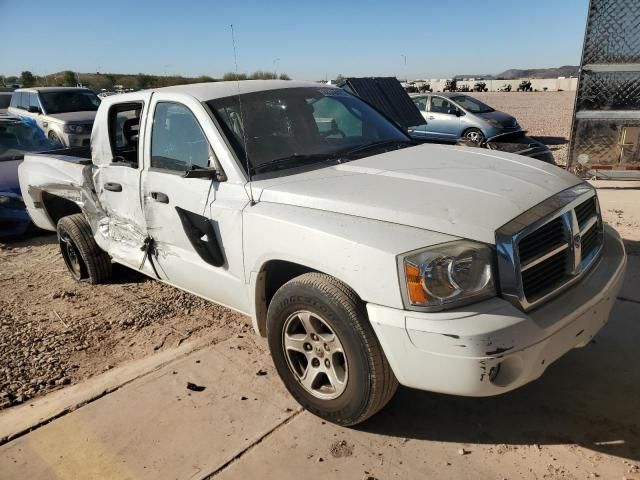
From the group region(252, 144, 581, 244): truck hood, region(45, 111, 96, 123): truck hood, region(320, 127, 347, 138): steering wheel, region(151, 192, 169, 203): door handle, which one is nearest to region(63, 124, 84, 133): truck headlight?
region(45, 111, 96, 123): truck hood

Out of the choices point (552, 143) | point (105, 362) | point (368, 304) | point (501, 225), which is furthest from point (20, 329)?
point (552, 143)

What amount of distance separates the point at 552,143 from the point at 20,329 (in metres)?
13.9

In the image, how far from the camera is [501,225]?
7.41ft

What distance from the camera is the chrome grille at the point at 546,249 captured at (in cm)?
220

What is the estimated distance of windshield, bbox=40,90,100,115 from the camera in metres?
12.9

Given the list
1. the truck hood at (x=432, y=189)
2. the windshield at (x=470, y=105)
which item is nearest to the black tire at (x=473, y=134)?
the windshield at (x=470, y=105)

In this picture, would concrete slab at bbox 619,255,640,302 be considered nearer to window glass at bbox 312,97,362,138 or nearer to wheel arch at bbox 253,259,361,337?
window glass at bbox 312,97,362,138

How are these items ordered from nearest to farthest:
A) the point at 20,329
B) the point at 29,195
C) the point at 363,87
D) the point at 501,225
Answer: the point at 501,225 → the point at 20,329 → the point at 29,195 → the point at 363,87

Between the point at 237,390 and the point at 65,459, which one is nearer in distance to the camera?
the point at 65,459

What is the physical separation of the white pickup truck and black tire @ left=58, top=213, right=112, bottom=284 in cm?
87

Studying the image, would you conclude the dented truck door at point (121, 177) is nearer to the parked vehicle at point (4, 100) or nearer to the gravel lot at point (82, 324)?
the gravel lot at point (82, 324)

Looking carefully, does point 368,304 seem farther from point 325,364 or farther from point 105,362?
point 105,362

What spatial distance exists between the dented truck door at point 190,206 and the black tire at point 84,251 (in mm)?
1330

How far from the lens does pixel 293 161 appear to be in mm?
3184
